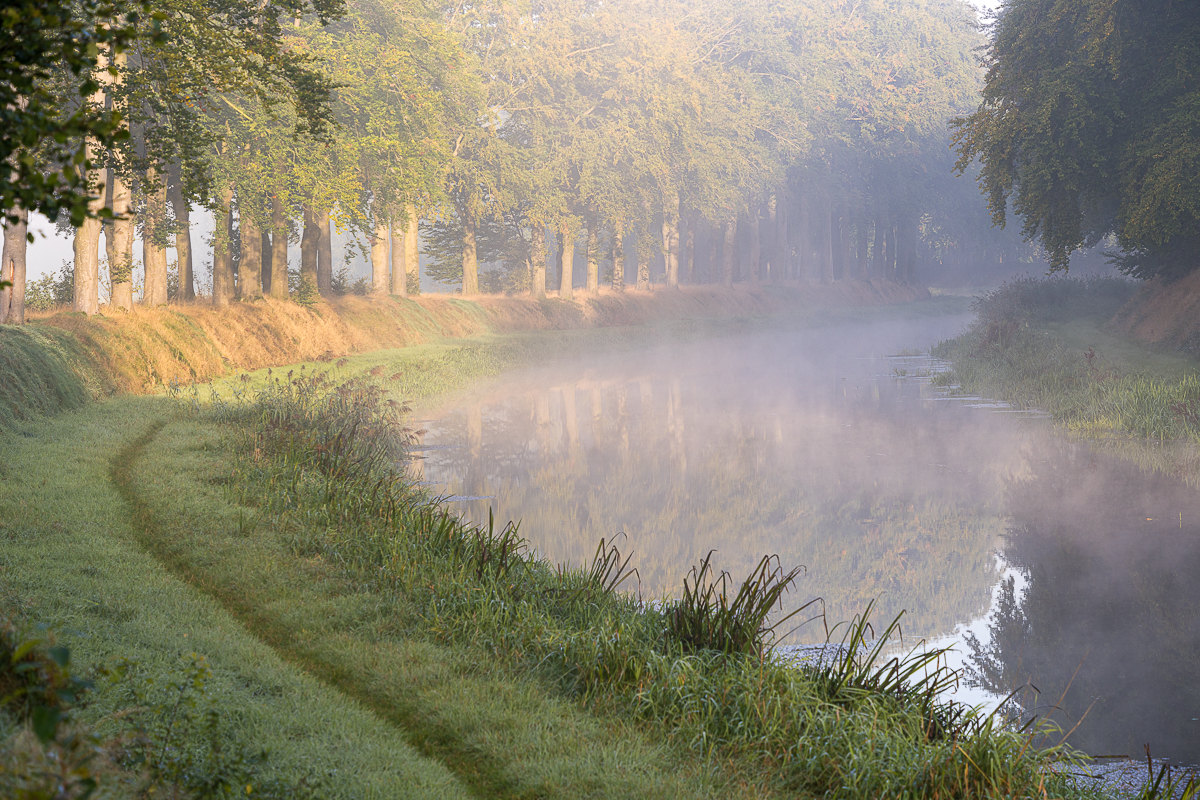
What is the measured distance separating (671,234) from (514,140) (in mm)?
13609

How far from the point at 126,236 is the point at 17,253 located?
3319mm

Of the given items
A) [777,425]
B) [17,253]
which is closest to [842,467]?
[777,425]

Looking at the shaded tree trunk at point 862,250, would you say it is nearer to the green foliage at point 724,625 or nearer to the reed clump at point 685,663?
the reed clump at point 685,663

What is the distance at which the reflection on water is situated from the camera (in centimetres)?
952

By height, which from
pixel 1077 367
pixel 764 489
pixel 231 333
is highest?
pixel 231 333

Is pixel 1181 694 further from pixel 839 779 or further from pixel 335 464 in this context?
pixel 335 464

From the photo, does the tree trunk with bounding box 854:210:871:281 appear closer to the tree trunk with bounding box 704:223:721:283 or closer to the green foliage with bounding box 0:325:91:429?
the tree trunk with bounding box 704:223:721:283

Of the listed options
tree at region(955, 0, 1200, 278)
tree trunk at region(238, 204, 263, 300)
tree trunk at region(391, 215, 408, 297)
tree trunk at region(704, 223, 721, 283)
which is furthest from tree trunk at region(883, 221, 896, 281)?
tree trunk at region(238, 204, 263, 300)

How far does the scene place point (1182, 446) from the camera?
17.8 metres

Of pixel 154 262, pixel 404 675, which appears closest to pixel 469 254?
pixel 154 262

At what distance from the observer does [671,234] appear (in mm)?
56500

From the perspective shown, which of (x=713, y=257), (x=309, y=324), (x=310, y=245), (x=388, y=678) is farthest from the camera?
(x=713, y=257)

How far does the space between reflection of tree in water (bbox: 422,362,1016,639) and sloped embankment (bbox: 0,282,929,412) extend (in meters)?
6.53

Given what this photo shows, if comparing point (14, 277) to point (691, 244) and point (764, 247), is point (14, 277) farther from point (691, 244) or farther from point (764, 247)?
point (764, 247)
